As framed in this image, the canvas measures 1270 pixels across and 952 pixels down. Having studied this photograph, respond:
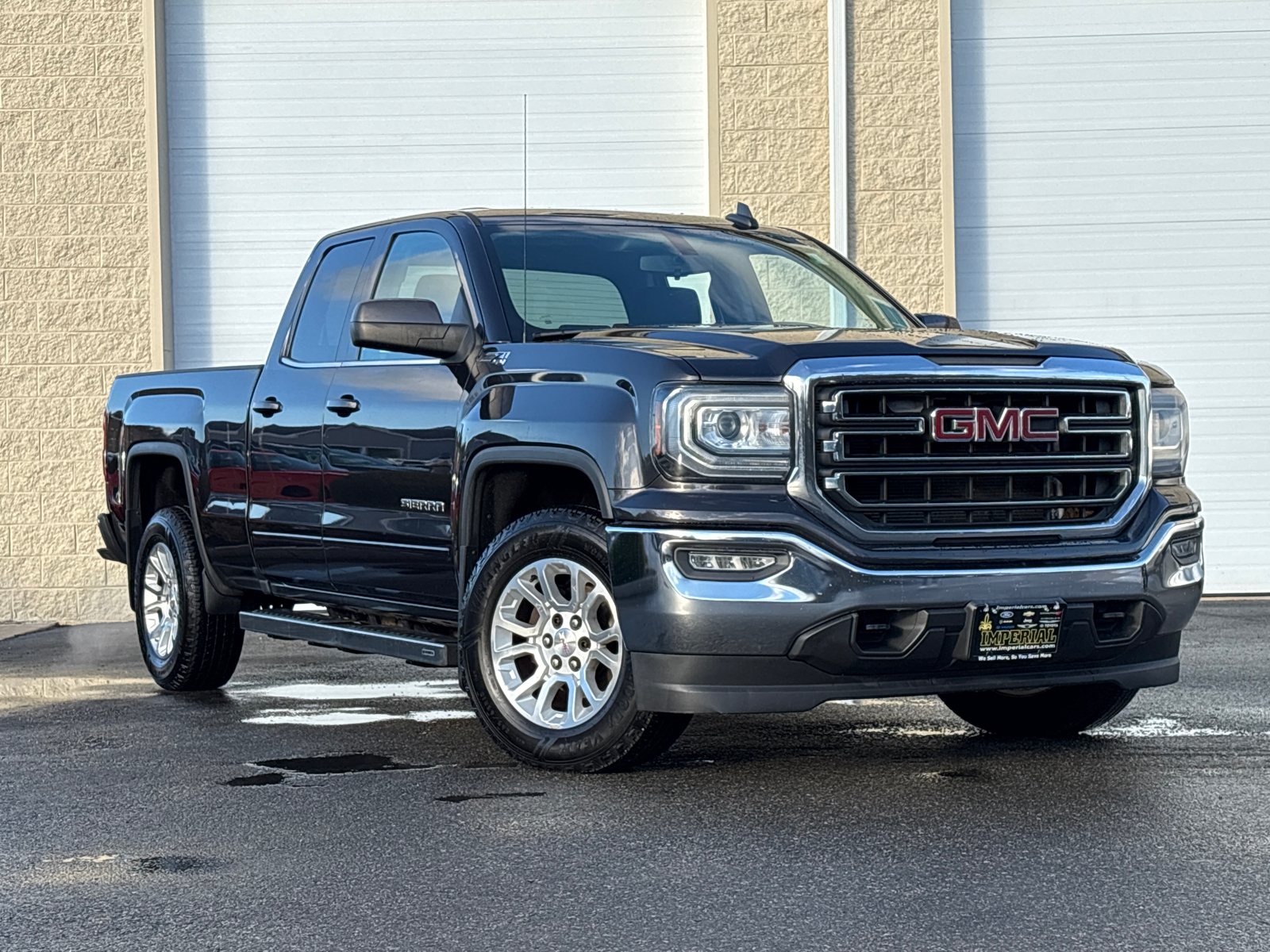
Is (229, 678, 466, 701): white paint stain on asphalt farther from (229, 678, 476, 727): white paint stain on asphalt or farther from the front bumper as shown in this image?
the front bumper

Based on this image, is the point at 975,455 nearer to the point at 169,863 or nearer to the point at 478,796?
the point at 478,796

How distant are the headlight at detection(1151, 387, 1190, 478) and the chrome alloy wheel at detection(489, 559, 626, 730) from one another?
1.93 meters

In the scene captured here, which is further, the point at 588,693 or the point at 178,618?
the point at 178,618

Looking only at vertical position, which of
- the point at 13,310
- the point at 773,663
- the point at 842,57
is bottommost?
the point at 773,663

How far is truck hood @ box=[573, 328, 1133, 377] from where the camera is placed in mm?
5641

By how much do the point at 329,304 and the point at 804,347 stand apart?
2.78 m

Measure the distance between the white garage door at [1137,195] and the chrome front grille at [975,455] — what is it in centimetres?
845

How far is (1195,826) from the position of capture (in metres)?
5.15

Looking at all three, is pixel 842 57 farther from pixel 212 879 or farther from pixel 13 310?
pixel 212 879

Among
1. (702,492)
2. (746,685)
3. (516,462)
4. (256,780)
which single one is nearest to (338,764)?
(256,780)

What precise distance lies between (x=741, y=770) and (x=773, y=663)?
77 centimetres

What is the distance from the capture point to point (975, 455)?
5.78 m

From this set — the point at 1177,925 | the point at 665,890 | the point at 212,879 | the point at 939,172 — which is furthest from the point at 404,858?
the point at 939,172

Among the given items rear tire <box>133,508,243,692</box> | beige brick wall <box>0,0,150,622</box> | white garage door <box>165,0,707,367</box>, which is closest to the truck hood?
rear tire <box>133,508,243,692</box>
